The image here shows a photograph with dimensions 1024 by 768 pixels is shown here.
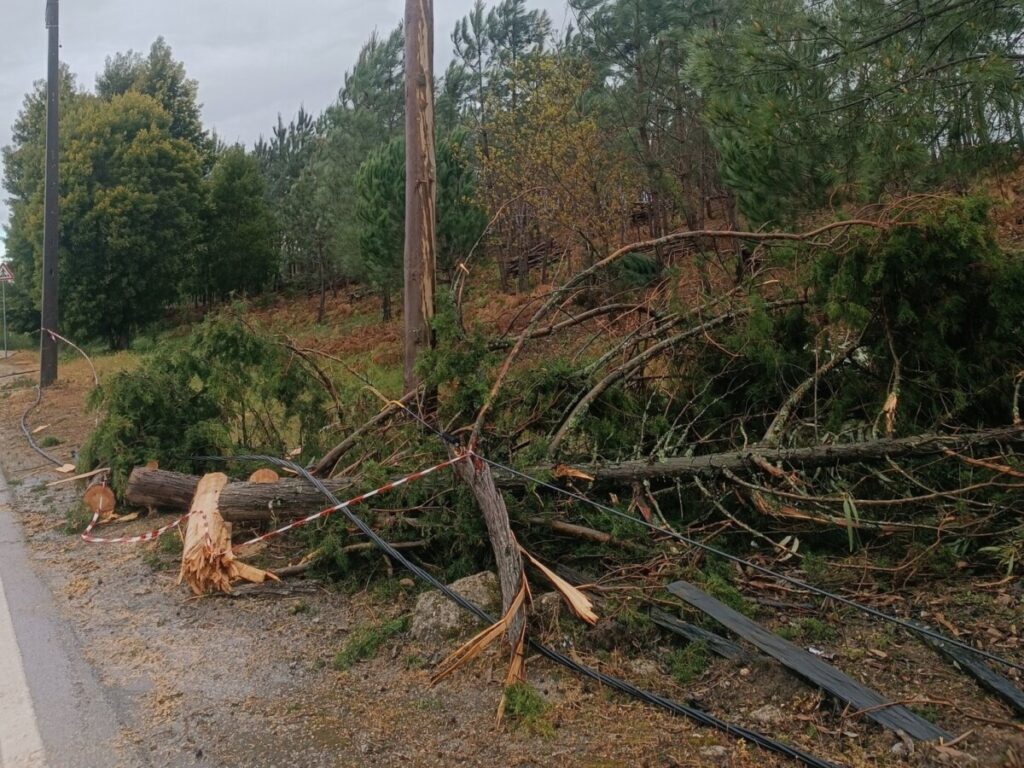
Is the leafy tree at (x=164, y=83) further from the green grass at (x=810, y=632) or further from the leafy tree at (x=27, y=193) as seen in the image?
the green grass at (x=810, y=632)

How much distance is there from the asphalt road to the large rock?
4.85 ft

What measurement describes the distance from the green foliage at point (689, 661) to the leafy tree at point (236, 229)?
122 feet

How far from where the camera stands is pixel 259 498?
6023 mm

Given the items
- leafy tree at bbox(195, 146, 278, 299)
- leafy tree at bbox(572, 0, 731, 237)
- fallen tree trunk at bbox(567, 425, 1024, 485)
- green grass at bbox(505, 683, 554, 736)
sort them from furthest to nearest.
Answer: leafy tree at bbox(195, 146, 278, 299) < leafy tree at bbox(572, 0, 731, 237) < fallen tree trunk at bbox(567, 425, 1024, 485) < green grass at bbox(505, 683, 554, 736)

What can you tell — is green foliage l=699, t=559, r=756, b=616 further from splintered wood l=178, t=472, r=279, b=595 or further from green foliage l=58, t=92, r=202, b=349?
green foliage l=58, t=92, r=202, b=349

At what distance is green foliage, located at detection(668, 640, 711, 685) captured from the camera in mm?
3736

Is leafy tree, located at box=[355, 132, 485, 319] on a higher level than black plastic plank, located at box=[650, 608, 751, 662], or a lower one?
higher

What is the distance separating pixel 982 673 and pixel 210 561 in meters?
4.14

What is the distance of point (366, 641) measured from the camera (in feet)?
14.1

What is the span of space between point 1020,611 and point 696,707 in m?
1.74

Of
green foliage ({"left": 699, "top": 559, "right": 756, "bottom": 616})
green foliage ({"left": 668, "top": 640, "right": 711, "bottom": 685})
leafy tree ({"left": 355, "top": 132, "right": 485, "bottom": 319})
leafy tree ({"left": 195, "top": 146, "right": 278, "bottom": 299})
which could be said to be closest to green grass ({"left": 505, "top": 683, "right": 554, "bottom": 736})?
green foliage ({"left": 668, "top": 640, "right": 711, "bottom": 685})

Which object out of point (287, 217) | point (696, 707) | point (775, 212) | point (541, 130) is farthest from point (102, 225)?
point (696, 707)

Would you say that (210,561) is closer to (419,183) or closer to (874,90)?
(419,183)

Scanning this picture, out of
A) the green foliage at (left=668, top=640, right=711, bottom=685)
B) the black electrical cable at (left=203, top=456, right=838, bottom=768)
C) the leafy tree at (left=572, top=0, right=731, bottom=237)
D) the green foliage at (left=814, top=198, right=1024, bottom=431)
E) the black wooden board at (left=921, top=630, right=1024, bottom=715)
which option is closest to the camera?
the black electrical cable at (left=203, top=456, right=838, bottom=768)
